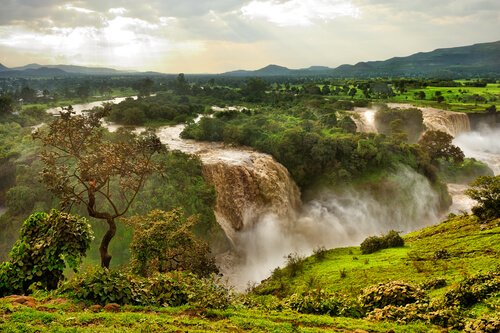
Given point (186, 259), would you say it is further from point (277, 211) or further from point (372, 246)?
point (277, 211)

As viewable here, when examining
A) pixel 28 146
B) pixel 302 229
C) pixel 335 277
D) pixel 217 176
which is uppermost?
pixel 28 146

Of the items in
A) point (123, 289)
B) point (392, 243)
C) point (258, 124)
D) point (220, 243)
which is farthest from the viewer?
point (258, 124)

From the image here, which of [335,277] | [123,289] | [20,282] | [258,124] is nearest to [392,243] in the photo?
[335,277]

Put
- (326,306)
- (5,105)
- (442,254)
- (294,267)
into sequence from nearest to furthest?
(326,306) → (442,254) → (294,267) → (5,105)

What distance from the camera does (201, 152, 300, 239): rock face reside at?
30250mm

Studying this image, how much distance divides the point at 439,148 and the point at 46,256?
47.4m

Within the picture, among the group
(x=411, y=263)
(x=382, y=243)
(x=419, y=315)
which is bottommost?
(x=382, y=243)

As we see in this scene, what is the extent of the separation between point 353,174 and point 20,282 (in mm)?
34547

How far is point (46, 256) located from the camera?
10.8m

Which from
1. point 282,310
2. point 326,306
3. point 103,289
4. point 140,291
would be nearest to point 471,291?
point 326,306

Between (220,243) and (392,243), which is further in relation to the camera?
(220,243)

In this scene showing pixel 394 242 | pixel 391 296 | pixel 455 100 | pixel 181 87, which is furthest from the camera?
pixel 181 87

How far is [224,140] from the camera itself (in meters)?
42.2

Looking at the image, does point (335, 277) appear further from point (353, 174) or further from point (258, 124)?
point (258, 124)
